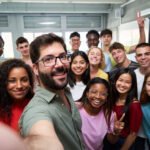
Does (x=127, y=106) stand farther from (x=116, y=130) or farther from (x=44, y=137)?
(x=44, y=137)

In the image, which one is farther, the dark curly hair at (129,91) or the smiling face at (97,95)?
the dark curly hair at (129,91)

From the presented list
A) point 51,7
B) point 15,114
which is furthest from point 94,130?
point 51,7

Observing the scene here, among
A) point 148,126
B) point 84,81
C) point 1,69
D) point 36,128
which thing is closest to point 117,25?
point 84,81

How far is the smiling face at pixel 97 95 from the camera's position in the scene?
5.63 feet

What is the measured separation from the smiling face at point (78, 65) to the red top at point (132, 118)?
0.57 meters

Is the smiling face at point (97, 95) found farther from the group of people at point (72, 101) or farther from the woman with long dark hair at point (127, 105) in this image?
the woman with long dark hair at point (127, 105)

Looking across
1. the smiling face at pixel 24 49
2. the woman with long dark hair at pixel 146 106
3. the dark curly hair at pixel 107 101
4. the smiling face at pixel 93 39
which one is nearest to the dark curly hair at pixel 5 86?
the dark curly hair at pixel 107 101

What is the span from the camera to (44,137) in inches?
23.0

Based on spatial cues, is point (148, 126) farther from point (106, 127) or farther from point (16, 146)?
point (16, 146)

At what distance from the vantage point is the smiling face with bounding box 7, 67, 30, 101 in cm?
149

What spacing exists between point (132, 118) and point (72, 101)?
76 cm

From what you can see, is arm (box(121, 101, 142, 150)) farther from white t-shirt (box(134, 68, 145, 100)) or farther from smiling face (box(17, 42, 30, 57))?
smiling face (box(17, 42, 30, 57))

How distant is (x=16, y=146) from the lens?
1.23 ft

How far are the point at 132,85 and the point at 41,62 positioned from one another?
1.21 meters
